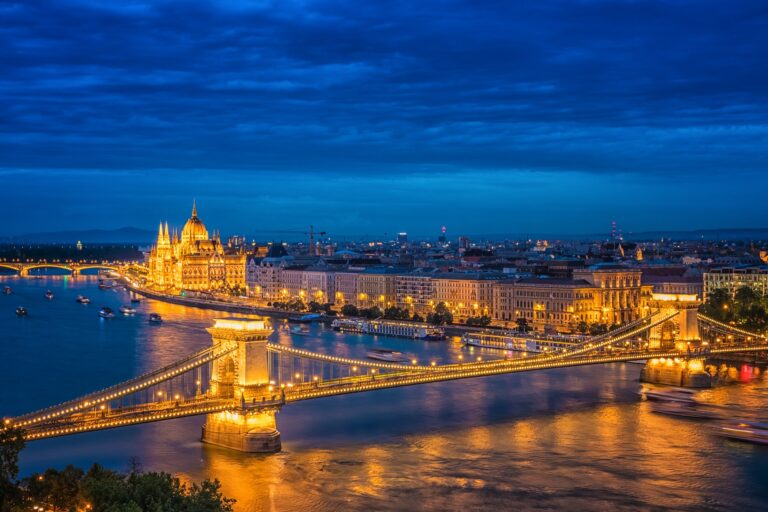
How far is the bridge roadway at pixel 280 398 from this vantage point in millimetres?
16328

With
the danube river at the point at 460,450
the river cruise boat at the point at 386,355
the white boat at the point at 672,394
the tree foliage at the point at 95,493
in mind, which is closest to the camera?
the tree foliage at the point at 95,493

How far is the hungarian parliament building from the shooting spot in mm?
74562

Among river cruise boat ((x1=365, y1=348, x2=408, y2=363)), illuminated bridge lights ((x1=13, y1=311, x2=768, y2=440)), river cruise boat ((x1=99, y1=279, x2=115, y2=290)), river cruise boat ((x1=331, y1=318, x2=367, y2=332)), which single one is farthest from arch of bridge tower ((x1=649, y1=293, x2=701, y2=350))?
river cruise boat ((x1=99, y1=279, x2=115, y2=290))

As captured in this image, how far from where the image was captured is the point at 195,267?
7488cm

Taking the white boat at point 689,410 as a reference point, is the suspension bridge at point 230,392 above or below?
above

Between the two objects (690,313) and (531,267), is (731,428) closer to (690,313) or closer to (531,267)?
(690,313)

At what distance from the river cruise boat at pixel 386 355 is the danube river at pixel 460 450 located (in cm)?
465

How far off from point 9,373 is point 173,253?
5362 centimetres

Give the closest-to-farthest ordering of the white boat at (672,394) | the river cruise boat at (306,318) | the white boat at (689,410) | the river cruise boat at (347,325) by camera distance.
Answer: the white boat at (689,410) → the white boat at (672,394) → the river cruise boat at (347,325) → the river cruise boat at (306,318)

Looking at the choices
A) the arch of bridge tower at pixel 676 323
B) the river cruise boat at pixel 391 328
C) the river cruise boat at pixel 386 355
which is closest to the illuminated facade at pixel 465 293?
the river cruise boat at pixel 391 328

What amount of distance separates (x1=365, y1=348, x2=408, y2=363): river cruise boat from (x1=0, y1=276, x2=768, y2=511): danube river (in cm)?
465

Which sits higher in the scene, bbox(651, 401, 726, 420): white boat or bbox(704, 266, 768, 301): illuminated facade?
bbox(704, 266, 768, 301): illuminated facade

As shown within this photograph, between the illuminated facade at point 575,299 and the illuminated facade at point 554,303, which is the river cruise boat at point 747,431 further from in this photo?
the illuminated facade at point 575,299

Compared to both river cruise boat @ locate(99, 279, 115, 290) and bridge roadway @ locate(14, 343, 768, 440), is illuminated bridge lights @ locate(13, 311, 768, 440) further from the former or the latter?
river cruise boat @ locate(99, 279, 115, 290)
